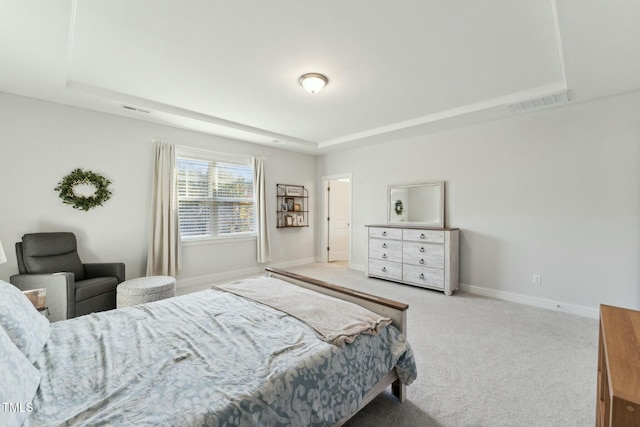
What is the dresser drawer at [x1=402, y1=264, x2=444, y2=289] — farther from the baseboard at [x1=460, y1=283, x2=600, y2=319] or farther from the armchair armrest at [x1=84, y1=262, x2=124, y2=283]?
the armchair armrest at [x1=84, y1=262, x2=124, y2=283]

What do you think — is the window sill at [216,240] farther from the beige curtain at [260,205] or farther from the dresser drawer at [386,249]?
the dresser drawer at [386,249]

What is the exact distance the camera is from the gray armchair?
2709mm

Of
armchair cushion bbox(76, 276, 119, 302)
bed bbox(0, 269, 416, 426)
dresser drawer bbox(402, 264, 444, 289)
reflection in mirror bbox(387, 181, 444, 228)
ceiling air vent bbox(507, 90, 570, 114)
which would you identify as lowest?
dresser drawer bbox(402, 264, 444, 289)

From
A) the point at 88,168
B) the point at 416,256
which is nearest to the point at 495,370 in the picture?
the point at 416,256

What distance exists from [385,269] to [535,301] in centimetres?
202

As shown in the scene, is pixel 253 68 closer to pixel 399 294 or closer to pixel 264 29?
pixel 264 29

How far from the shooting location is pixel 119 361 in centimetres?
129

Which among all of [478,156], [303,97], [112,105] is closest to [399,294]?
[478,156]

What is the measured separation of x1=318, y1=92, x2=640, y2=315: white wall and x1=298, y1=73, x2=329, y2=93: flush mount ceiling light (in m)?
2.51

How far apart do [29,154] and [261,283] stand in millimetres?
3152

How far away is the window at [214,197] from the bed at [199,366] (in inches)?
113

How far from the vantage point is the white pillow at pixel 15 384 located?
0.87 m

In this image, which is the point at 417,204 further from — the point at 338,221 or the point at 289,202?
the point at 289,202

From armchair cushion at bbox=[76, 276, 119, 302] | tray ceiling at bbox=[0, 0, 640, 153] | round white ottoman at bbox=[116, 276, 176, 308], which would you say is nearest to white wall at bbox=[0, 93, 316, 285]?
tray ceiling at bbox=[0, 0, 640, 153]
